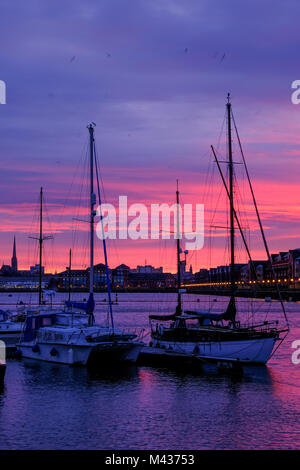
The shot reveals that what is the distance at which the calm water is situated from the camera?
27297 millimetres

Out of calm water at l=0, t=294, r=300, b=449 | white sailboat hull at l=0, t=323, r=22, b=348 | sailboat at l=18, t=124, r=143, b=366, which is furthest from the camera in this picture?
white sailboat hull at l=0, t=323, r=22, b=348

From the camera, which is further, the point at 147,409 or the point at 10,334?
the point at 10,334

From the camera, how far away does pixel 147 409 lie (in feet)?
110

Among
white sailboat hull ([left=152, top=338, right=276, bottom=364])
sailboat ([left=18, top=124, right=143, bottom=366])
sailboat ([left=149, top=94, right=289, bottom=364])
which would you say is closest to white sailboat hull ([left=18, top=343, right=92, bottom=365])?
sailboat ([left=18, top=124, right=143, bottom=366])

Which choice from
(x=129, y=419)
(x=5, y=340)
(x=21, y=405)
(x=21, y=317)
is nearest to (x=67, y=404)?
(x=21, y=405)

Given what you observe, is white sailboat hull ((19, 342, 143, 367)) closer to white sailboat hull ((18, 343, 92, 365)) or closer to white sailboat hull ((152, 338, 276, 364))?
white sailboat hull ((18, 343, 92, 365))

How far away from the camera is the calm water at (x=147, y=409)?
2730 cm

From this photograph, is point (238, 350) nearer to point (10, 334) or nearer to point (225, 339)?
point (225, 339)

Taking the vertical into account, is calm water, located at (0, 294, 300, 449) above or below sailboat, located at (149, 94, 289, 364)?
below

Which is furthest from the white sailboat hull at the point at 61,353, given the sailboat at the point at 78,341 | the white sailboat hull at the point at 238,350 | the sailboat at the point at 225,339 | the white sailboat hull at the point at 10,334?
the white sailboat hull at the point at 238,350

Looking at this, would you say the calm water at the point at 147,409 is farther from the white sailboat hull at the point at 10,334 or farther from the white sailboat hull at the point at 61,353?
the white sailboat hull at the point at 10,334

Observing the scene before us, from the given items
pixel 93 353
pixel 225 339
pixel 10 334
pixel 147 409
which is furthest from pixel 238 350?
pixel 10 334

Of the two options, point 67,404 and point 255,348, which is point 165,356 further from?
point 67,404

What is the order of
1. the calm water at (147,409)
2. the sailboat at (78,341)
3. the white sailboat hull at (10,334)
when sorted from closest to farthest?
the calm water at (147,409) < the sailboat at (78,341) < the white sailboat hull at (10,334)
